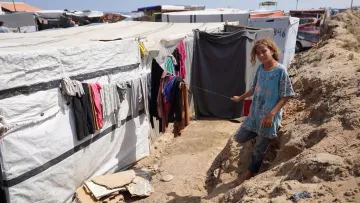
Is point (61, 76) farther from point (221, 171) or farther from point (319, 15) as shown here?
point (319, 15)

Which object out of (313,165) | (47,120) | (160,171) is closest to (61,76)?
(47,120)

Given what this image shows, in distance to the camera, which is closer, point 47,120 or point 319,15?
point 47,120

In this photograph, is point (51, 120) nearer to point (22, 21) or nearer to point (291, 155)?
point (291, 155)

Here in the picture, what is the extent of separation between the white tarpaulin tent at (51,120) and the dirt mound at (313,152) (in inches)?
73.9

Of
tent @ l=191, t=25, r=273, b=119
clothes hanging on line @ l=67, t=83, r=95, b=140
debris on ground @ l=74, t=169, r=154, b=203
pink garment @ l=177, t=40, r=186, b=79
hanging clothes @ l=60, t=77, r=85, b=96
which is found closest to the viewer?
hanging clothes @ l=60, t=77, r=85, b=96

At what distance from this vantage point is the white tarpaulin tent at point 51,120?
3.14 m

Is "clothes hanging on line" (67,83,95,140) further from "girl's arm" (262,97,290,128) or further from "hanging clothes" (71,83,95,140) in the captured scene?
"girl's arm" (262,97,290,128)

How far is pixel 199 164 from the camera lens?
4973mm

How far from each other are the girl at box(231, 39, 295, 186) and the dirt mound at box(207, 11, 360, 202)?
1.22 feet

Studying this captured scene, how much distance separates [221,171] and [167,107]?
137cm

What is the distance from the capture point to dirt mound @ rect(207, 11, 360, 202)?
6.87ft

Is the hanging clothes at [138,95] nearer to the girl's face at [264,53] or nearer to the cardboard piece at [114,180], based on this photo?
the cardboard piece at [114,180]

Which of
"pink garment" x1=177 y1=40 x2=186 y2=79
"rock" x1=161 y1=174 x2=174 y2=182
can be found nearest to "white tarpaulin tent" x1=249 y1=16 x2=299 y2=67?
"pink garment" x1=177 y1=40 x2=186 y2=79

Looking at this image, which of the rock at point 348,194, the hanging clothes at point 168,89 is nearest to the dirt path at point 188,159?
the hanging clothes at point 168,89
